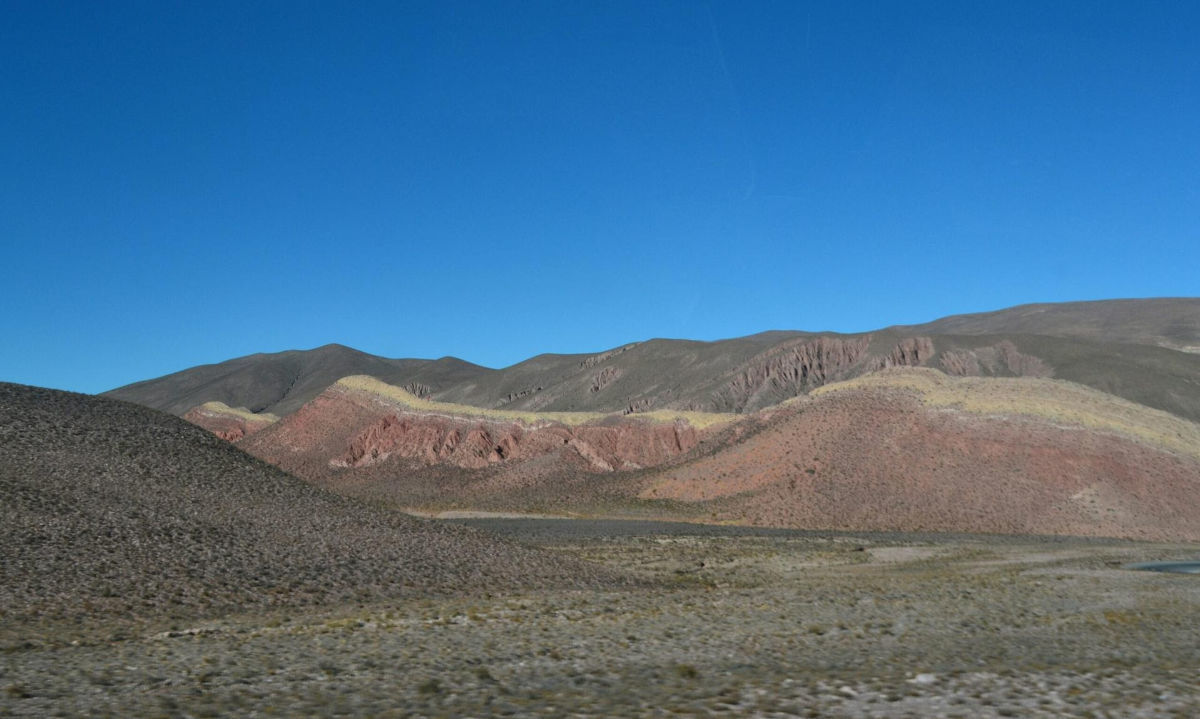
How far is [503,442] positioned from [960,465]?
38.4 metres

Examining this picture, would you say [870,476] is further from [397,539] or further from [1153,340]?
[1153,340]

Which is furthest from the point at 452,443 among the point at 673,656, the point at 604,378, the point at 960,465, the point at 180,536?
the point at 673,656

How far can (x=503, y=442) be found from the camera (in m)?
74.9

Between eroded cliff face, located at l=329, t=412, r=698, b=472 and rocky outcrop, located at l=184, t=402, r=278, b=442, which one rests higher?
rocky outcrop, located at l=184, t=402, r=278, b=442

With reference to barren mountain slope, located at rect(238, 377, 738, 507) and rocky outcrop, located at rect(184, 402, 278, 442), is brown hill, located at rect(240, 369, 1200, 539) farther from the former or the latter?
rocky outcrop, located at rect(184, 402, 278, 442)

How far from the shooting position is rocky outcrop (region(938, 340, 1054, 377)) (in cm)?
8850

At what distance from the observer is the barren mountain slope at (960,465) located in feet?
138

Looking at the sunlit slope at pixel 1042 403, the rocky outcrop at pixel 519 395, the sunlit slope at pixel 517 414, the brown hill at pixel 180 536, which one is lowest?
the brown hill at pixel 180 536

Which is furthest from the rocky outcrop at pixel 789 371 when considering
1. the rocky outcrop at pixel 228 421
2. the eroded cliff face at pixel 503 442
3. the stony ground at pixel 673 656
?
the stony ground at pixel 673 656

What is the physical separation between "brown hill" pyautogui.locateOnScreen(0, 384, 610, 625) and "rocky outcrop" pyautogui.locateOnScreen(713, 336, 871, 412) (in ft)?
229

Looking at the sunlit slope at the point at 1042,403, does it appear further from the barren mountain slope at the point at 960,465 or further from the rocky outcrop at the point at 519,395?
the rocky outcrop at the point at 519,395

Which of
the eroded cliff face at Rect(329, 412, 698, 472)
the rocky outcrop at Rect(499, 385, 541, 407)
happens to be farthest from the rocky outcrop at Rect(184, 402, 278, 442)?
the eroded cliff face at Rect(329, 412, 698, 472)

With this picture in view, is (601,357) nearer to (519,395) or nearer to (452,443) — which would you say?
(519,395)

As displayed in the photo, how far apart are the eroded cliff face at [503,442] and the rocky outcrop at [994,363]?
3539 cm
